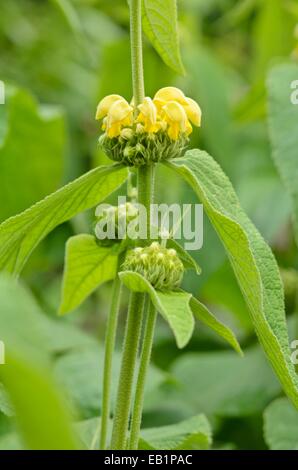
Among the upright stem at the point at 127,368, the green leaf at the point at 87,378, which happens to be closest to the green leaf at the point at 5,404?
the upright stem at the point at 127,368

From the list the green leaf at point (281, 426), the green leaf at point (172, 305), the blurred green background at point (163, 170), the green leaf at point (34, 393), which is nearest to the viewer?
the green leaf at point (34, 393)

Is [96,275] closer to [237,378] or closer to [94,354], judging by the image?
[94,354]

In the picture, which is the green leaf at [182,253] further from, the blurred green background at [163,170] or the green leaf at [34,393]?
the green leaf at [34,393]

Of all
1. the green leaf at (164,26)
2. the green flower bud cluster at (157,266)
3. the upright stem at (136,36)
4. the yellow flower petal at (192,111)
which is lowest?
the green flower bud cluster at (157,266)

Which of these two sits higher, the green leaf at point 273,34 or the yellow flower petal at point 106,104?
the green leaf at point 273,34

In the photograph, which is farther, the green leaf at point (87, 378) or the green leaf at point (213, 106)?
the green leaf at point (213, 106)

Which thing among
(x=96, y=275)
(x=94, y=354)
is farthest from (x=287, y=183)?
(x=94, y=354)

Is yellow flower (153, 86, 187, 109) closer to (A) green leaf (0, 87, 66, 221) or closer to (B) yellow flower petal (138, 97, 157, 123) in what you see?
(B) yellow flower petal (138, 97, 157, 123)

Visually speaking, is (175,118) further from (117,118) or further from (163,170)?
(163,170)

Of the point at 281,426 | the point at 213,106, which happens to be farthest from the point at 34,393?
the point at 213,106
